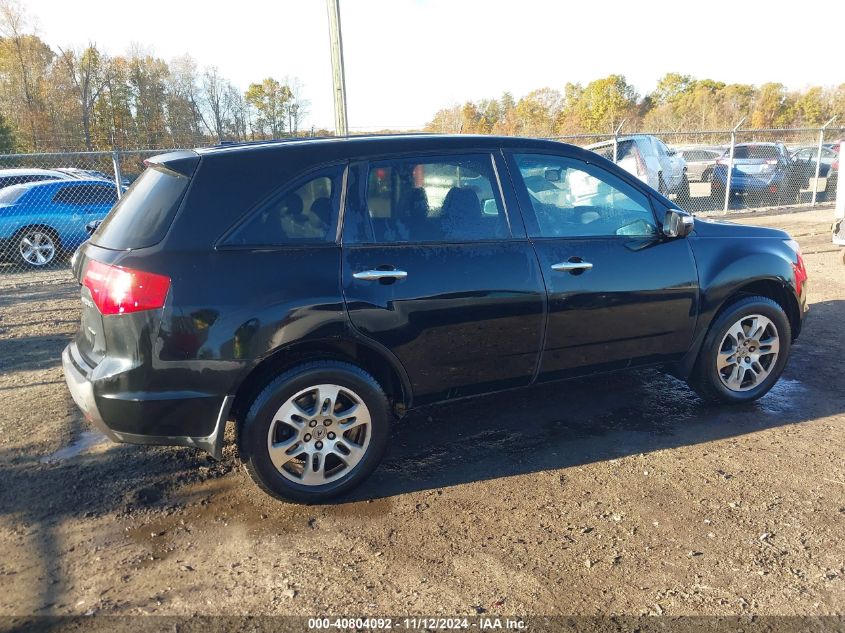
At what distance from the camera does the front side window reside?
3822mm

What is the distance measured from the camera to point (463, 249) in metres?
3.53

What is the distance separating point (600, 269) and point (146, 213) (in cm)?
258

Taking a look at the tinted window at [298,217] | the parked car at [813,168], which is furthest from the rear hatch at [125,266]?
the parked car at [813,168]

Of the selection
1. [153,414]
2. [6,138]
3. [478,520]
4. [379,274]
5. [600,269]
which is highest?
[6,138]

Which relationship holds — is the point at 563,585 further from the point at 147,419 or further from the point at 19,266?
the point at 19,266

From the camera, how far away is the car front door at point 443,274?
10.9ft

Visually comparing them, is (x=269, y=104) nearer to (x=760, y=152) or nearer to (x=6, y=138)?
(x=6, y=138)

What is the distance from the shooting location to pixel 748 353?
4.43 meters

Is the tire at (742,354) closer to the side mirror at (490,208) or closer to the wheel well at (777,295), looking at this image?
the wheel well at (777,295)

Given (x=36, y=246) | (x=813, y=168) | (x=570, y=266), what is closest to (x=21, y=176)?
(x=36, y=246)

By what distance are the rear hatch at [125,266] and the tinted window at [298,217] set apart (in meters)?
0.37

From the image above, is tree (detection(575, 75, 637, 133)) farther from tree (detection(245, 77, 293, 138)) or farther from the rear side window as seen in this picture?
the rear side window

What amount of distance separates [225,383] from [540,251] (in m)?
1.91

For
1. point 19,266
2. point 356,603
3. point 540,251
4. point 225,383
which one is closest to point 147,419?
point 225,383
